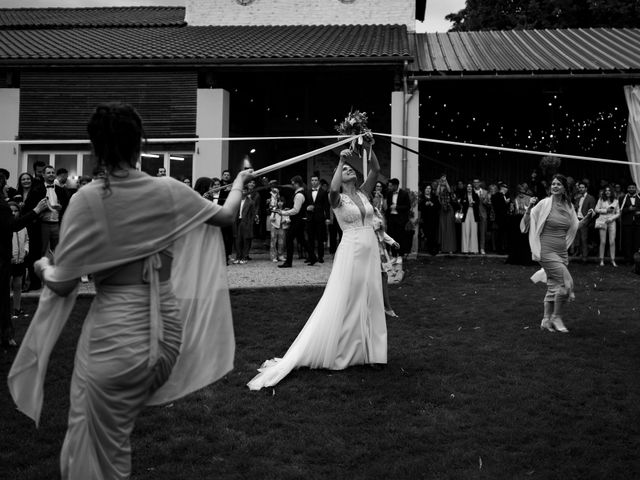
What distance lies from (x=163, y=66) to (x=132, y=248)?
15.9 m

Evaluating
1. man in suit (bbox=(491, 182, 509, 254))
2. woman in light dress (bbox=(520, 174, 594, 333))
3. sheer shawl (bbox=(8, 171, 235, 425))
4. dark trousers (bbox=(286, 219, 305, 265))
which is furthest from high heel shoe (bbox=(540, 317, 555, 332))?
man in suit (bbox=(491, 182, 509, 254))

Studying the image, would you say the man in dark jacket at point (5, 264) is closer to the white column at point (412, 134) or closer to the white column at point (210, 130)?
the white column at point (210, 130)

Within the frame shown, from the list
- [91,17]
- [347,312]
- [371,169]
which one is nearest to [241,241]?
[371,169]

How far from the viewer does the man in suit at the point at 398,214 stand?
50.8 feet

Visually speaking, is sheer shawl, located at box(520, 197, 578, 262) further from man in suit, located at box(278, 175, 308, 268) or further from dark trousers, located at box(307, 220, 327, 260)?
dark trousers, located at box(307, 220, 327, 260)

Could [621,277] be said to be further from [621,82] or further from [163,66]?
[163,66]

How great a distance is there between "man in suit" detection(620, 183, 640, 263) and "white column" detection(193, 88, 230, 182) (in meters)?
10.6

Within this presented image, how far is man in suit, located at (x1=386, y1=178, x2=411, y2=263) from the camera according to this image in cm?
1548

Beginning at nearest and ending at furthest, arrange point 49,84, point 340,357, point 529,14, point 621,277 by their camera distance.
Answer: point 340,357 < point 621,277 < point 49,84 < point 529,14

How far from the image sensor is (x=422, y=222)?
671 inches

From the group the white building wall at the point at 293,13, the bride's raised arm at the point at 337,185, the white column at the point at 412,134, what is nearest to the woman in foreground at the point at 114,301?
the bride's raised arm at the point at 337,185

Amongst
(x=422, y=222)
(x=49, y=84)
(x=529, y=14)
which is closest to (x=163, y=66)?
(x=49, y=84)

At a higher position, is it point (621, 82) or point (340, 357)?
point (621, 82)

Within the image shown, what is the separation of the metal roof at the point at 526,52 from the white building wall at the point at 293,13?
1.56 m
